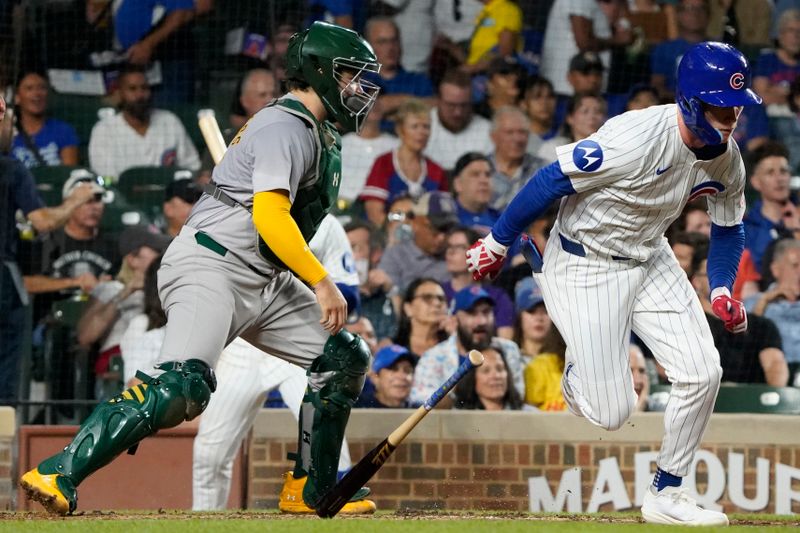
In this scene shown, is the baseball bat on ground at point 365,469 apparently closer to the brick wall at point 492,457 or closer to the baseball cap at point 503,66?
the brick wall at point 492,457

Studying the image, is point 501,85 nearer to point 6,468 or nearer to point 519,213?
point 6,468

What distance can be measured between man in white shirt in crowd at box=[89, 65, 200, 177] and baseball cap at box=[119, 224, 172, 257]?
1.58ft

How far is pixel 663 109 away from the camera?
5.25 metres

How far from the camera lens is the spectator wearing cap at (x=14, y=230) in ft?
26.9

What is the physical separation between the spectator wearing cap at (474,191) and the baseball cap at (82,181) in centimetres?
226

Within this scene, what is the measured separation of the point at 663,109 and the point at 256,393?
2.96 m

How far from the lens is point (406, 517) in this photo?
5.35 metres

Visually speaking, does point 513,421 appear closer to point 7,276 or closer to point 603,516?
point 603,516

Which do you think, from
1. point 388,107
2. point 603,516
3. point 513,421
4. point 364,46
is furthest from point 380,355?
point 364,46

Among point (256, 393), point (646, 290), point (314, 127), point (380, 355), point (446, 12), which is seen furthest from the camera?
point (446, 12)

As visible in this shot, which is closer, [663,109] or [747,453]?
[663,109]

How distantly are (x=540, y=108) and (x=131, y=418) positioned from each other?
540cm

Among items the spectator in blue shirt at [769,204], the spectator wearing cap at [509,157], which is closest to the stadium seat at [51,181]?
the spectator wearing cap at [509,157]

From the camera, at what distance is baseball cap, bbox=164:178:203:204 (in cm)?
866
